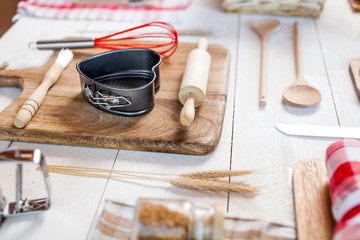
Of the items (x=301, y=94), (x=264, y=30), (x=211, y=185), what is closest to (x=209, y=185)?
(x=211, y=185)

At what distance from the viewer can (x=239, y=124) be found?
35.6 inches

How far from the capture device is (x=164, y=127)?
0.85 meters

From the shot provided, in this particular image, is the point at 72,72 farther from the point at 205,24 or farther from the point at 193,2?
the point at 193,2

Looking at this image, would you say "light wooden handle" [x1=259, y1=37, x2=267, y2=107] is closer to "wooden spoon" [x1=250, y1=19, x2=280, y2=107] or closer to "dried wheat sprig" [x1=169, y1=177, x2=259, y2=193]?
"wooden spoon" [x1=250, y1=19, x2=280, y2=107]

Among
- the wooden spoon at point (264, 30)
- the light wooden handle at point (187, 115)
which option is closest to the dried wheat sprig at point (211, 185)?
the light wooden handle at point (187, 115)

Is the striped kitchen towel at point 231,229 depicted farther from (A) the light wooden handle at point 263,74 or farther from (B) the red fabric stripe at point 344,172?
(A) the light wooden handle at point 263,74

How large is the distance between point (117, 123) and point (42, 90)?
0.69 ft

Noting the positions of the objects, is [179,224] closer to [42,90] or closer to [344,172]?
[344,172]

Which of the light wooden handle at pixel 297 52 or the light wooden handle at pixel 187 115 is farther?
the light wooden handle at pixel 297 52

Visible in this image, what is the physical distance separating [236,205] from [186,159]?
15 centimetres

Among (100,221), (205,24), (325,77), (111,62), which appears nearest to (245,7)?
(205,24)

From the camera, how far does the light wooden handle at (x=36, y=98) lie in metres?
0.84

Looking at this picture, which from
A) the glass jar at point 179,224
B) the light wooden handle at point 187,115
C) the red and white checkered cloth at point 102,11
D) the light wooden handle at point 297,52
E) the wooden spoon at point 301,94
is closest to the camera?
the glass jar at point 179,224

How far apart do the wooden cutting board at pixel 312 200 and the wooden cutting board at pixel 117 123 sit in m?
0.19
